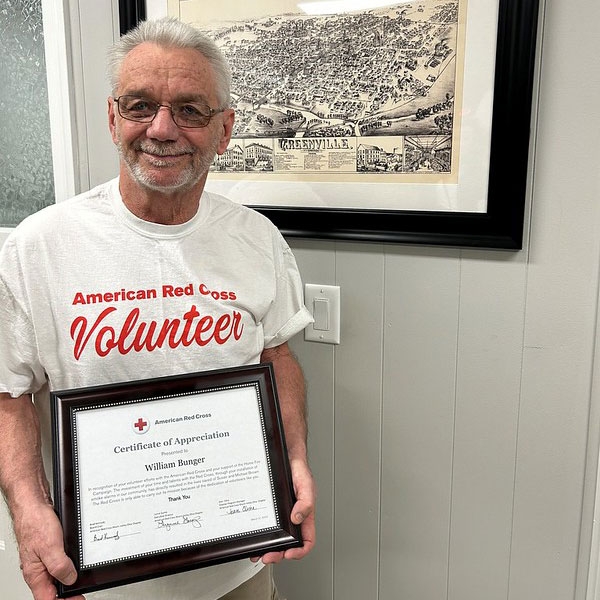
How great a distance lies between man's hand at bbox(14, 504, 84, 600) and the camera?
83cm

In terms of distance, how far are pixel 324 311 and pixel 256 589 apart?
548 mm

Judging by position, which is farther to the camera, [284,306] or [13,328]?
[284,306]

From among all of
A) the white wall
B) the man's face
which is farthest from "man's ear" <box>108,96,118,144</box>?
the white wall

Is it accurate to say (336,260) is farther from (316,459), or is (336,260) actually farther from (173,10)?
(173,10)

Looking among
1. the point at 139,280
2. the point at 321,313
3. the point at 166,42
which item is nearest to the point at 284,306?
the point at 321,313

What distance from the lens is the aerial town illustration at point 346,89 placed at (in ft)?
3.69

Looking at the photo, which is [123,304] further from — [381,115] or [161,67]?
[381,115]

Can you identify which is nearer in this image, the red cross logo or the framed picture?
the red cross logo

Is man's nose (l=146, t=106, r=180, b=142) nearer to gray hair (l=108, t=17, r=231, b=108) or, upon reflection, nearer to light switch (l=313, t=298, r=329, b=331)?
gray hair (l=108, t=17, r=231, b=108)

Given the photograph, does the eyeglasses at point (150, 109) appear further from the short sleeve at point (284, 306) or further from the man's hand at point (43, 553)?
the man's hand at point (43, 553)

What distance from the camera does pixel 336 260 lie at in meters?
1.28

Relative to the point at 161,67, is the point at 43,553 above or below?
below

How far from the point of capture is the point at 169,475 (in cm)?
91

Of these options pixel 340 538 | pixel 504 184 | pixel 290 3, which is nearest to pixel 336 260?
pixel 504 184
